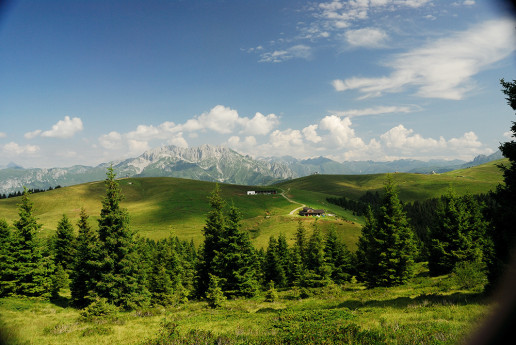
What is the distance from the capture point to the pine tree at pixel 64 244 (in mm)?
51125

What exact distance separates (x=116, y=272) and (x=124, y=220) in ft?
19.2

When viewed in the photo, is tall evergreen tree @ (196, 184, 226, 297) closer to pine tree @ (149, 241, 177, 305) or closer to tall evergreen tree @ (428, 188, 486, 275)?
pine tree @ (149, 241, 177, 305)

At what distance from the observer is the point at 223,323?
1550 centimetres

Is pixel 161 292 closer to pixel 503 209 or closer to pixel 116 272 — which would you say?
pixel 116 272

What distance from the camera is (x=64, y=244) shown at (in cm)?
5234

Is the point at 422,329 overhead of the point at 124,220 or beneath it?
beneath

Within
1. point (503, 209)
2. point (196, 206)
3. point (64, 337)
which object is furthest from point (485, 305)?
point (196, 206)

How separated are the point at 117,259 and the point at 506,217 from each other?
34.0 metres

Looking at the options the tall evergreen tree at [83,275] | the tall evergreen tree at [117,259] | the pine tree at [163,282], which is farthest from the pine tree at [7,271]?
the pine tree at [163,282]

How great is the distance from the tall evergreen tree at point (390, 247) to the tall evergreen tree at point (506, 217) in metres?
17.3

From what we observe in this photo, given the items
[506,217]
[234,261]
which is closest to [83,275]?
[234,261]

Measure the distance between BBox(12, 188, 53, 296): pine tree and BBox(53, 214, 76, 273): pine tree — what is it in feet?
64.9

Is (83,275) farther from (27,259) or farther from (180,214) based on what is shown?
(180,214)

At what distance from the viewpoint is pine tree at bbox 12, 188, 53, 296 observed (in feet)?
103
